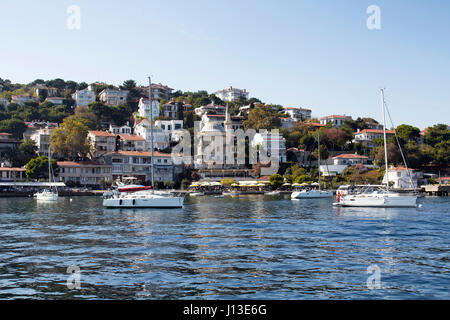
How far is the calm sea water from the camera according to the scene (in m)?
12.9

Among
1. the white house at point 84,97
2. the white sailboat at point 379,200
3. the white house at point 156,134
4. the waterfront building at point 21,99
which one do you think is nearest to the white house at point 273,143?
the white house at point 156,134

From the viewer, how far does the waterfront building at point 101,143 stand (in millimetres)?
104250

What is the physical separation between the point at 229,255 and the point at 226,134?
96687mm

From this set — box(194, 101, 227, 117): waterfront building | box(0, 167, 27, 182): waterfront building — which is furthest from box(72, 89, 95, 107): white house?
box(0, 167, 27, 182): waterfront building

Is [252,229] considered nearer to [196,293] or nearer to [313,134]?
[196,293]

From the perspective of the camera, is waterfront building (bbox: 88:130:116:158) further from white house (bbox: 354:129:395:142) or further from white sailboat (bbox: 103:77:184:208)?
white house (bbox: 354:129:395:142)

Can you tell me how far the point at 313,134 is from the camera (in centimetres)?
12150

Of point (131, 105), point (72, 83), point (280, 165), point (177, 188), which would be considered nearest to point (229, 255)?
point (177, 188)

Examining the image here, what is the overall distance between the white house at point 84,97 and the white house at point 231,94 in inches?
2320

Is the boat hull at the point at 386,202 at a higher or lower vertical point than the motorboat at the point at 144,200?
lower

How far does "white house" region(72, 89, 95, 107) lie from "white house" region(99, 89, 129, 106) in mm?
4775

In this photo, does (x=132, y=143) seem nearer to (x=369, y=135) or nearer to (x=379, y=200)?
(x=369, y=135)

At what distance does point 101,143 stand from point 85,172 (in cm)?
1224

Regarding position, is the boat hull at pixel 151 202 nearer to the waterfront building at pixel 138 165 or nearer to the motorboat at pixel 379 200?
the motorboat at pixel 379 200
